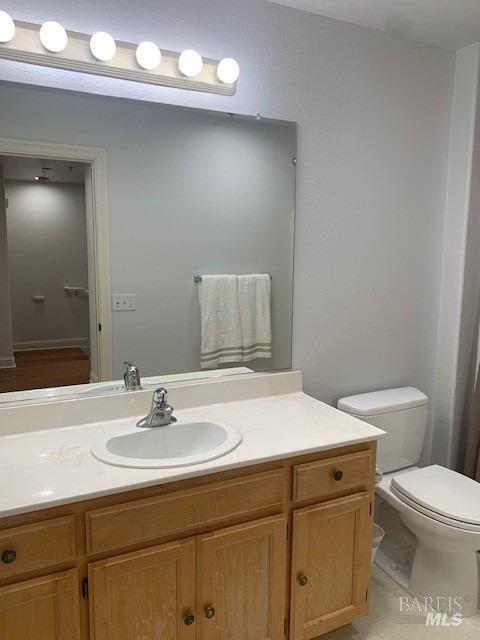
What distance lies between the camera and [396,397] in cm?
232

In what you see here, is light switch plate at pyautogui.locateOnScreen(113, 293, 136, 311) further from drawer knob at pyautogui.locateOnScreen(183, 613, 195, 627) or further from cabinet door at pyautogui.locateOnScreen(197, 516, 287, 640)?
drawer knob at pyautogui.locateOnScreen(183, 613, 195, 627)

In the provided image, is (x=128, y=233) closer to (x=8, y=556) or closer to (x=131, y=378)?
(x=131, y=378)

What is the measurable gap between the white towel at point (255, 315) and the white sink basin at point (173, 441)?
0.43 m

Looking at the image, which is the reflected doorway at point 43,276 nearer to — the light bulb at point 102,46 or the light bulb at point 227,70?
the light bulb at point 102,46

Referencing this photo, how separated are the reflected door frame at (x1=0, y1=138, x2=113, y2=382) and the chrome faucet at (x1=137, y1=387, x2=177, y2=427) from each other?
241 mm

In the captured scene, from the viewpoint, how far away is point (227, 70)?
1786 mm

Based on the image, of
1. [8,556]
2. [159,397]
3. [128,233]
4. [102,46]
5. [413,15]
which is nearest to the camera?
[8,556]

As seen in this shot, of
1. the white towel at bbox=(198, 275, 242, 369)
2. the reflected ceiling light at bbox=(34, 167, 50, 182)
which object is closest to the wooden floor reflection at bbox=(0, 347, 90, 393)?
the white towel at bbox=(198, 275, 242, 369)

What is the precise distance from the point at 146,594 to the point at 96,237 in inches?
46.6

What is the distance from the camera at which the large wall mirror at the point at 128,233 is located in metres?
1.69

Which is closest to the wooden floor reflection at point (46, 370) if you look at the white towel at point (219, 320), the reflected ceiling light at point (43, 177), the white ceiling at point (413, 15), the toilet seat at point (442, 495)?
the white towel at point (219, 320)

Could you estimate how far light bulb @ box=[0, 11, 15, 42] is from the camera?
1495mm

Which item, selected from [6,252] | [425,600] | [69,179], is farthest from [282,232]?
[425,600]

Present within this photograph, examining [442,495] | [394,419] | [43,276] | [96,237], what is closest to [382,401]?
[394,419]
